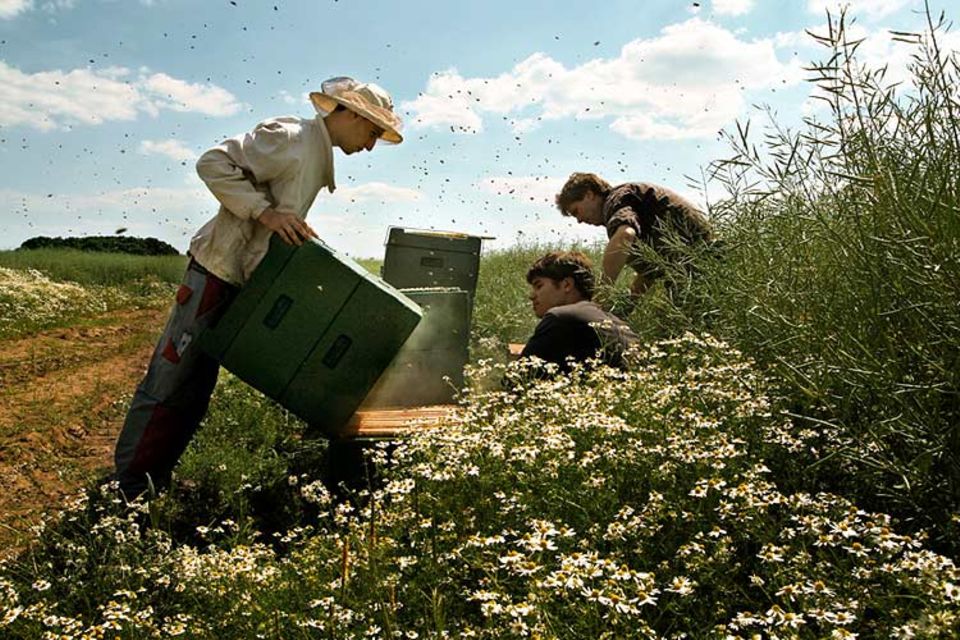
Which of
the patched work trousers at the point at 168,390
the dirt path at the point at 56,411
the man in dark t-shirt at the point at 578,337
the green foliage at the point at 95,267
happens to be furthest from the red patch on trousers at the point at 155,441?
the green foliage at the point at 95,267

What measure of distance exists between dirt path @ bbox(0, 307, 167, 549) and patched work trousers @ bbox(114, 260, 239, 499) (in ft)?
1.22

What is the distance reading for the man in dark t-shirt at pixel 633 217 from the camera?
494 cm

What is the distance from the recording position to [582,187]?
18.6 feet

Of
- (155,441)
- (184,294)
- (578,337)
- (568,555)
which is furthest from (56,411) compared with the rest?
(568,555)

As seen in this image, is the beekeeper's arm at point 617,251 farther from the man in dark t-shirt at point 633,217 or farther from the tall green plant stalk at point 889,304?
the tall green plant stalk at point 889,304

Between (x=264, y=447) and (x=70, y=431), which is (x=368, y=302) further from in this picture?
(x=70, y=431)

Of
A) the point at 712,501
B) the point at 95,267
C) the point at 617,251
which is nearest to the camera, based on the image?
the point at 712,501

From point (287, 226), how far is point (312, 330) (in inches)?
20.3

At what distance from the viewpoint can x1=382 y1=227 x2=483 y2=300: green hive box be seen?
6.36 metres

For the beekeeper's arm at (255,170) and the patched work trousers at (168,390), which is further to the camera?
the patched work trousers at (168,390)

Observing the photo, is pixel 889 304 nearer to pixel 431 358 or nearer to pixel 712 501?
pixel 712 501

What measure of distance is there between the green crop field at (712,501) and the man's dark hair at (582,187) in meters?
2.26

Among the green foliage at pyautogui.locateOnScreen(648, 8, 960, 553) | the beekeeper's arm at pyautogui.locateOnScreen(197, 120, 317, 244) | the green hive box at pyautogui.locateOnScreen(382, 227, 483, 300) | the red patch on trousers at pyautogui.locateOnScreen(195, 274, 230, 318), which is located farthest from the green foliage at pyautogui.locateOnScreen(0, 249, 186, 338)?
the green foliage at pyautogui.locateOnScreen(648, 8, 960, 553)

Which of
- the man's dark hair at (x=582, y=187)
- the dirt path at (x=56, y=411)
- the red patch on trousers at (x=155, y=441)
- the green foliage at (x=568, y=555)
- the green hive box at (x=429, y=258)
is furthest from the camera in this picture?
→ the green hive box at (x=429, y=258)
